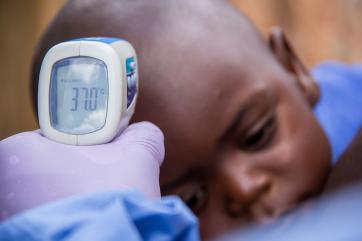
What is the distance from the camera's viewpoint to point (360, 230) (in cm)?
27

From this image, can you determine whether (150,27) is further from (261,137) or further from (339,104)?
(339,104)

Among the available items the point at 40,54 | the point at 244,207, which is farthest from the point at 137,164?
the point at 40,54

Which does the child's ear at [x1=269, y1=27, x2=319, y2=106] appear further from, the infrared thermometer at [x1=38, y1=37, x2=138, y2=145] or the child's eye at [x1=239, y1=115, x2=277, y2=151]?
the infrared thermometer at [x1=38, y1=37, x2=138, y2=145]

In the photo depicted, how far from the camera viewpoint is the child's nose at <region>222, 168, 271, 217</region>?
798 mm

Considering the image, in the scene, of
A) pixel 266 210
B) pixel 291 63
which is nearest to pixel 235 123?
pixel 266 210

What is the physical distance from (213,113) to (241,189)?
0.11 metres

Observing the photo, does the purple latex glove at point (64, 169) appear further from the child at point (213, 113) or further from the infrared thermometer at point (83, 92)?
the child at point (213, 113)

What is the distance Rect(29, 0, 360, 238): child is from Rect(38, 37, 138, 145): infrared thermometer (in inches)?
10.1

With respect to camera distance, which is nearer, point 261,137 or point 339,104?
point 261,137

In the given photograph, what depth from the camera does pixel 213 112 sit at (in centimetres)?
80

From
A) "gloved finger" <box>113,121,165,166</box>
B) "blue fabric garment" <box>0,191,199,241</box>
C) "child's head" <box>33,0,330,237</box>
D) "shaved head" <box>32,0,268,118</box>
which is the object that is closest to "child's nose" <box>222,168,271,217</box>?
"child's head" <box>33,0,330,237</box>

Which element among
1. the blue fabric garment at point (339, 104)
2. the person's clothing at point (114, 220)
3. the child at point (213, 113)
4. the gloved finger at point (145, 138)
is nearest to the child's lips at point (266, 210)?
the child at point (213, 113)

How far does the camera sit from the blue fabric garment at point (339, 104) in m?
0.99

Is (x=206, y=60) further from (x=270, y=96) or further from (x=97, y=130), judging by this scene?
(x=97, y=130)
